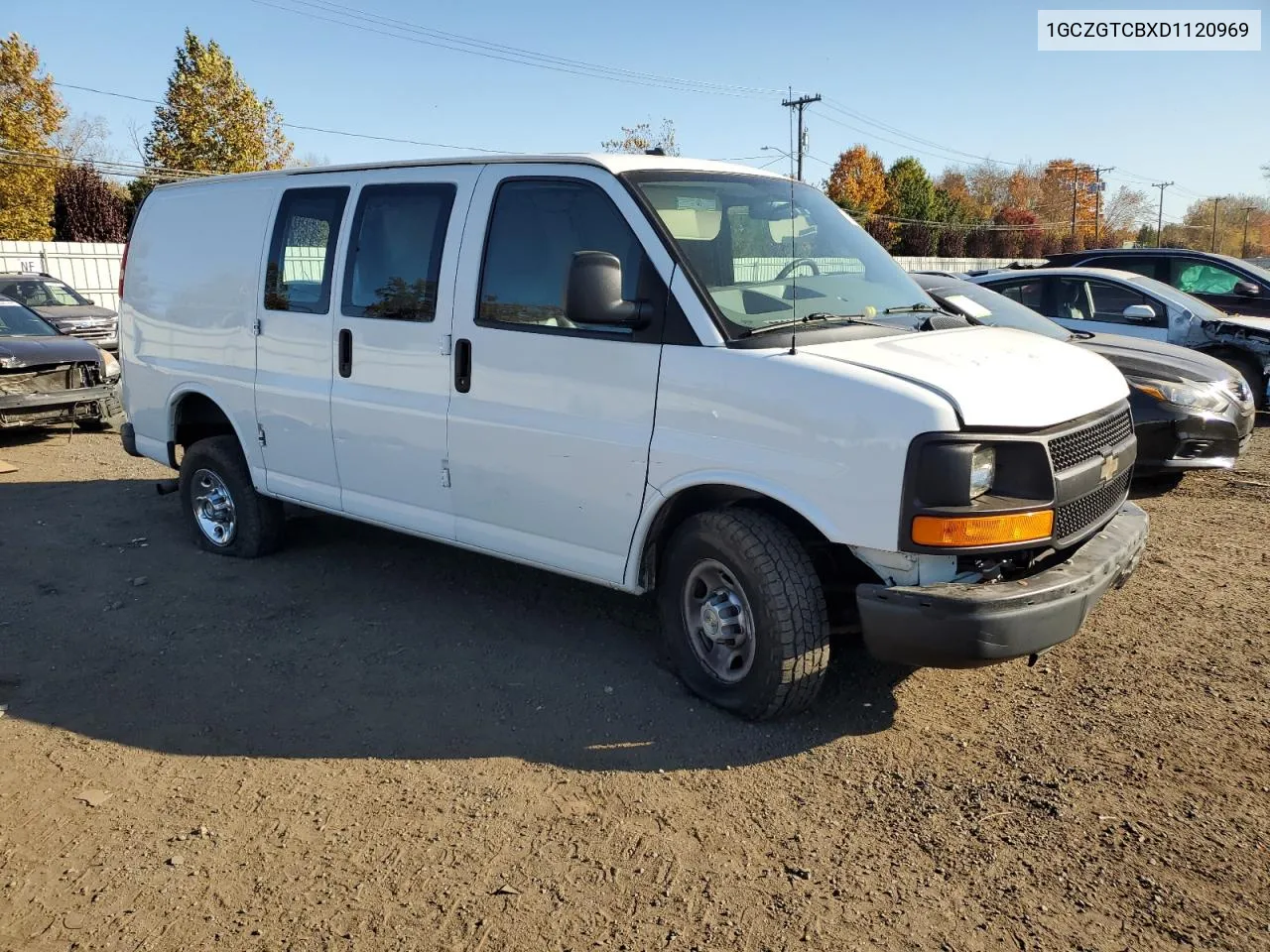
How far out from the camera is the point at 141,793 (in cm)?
372

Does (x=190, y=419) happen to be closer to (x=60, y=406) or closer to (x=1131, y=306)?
(x=60, y=406)

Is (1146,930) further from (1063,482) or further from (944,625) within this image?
(1063,482)

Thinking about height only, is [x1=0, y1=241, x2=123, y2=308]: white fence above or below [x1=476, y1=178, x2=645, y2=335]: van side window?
above

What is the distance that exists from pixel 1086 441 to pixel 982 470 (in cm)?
66

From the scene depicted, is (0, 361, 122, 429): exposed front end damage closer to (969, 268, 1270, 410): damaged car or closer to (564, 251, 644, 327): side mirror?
(564, 251, 644, 327): side mirror

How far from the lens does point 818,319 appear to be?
4.21 m

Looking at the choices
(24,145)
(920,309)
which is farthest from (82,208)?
(920,309)

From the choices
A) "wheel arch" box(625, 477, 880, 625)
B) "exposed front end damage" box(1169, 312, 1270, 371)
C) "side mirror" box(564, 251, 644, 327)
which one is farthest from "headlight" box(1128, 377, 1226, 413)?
"side mirror" box(564, 251, 644, 327)

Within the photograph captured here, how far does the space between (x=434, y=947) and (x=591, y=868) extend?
22.2 inches

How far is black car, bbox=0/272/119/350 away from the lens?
16438 millimetres

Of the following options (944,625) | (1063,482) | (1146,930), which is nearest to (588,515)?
(944,625)

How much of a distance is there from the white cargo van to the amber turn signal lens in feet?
0.03

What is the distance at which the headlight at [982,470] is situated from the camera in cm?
350

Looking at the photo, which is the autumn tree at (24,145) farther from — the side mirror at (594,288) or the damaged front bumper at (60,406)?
the side mirror at (594,288)
